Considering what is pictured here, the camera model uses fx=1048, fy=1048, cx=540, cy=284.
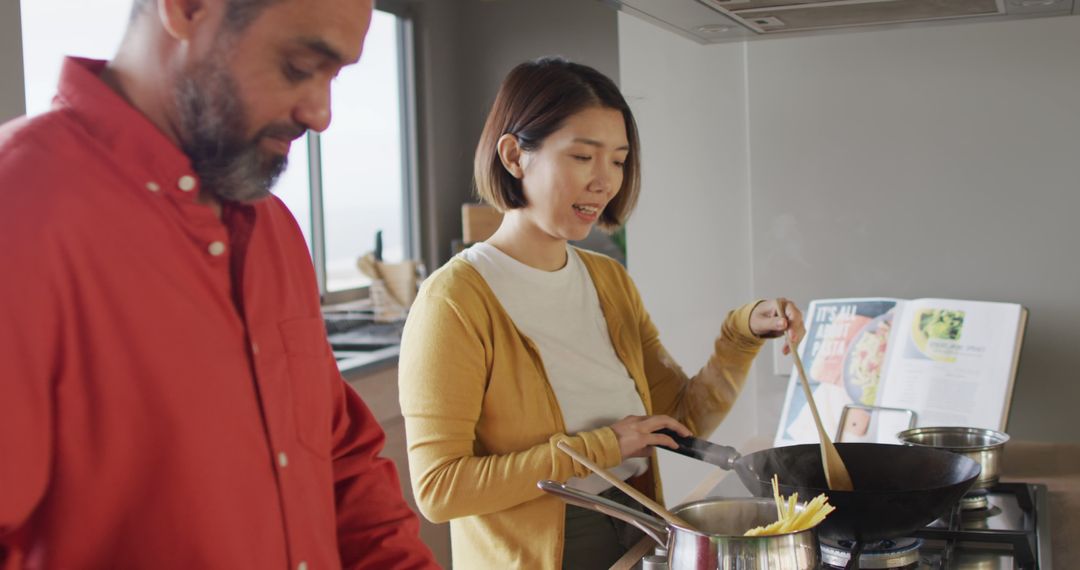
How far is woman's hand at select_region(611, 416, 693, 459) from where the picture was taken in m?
Answer: 1.38

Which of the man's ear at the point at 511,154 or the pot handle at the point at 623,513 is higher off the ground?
the man's ear at the point at 511,154

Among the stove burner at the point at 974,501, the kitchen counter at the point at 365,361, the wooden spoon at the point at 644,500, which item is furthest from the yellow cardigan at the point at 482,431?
the kitchen counter at the point at 365,361

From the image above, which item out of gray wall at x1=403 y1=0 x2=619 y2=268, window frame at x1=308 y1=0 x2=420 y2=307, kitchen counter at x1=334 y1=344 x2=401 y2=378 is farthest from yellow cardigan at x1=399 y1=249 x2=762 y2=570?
gray wall at x1=403 y1=0 x2=619 y2=268

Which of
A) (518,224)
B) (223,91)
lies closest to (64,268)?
(223,91)

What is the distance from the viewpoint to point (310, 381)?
0.95 m

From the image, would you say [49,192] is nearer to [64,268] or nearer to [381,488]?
[64,268]

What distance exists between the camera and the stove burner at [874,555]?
4.06ft

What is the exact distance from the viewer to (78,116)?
2.56 ft

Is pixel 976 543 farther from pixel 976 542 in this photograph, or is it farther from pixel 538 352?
pixel 538 352

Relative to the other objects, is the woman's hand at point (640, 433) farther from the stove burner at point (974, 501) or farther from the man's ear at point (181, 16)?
the man's ear at point (181, 16)

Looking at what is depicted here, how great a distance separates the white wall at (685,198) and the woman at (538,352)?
773 mm

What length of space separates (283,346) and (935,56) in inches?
66.1

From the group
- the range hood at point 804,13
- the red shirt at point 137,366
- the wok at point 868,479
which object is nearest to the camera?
the red shirt at point 137,366

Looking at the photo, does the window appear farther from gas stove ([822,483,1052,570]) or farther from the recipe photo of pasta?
the recipe photo of pasta
